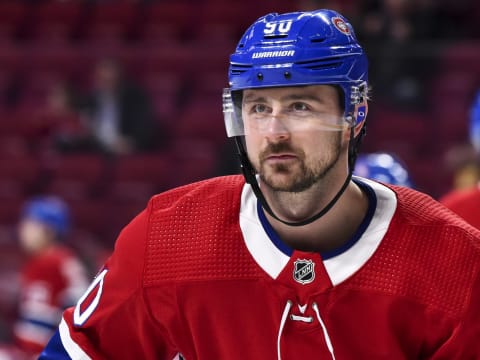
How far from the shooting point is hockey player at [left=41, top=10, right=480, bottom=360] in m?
2.00

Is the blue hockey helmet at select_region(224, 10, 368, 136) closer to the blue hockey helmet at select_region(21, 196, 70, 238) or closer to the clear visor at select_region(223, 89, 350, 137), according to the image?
the clear visor at select_region(223, 89, 350, 137)

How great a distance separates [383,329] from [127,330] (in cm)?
50

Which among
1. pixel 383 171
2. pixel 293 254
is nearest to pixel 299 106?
pixel 293 254

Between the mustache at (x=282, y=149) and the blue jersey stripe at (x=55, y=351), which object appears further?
the blue jersey stripe at (x=55, y=351)

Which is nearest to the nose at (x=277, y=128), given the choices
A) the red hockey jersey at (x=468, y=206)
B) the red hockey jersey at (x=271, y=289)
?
the red hockey jersey at (x=271, y=289)

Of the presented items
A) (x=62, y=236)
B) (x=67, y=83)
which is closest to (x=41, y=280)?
(x=62, y=236)

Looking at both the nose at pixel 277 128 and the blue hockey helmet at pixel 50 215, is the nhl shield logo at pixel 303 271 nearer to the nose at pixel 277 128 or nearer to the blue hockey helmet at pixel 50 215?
the nose at pixel 277 128

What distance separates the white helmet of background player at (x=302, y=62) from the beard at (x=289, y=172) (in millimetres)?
74

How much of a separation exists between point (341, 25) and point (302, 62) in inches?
6.0

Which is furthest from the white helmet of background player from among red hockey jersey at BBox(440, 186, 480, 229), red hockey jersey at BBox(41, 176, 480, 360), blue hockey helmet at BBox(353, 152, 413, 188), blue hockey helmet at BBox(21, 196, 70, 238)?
blue hockey helmet at BBox(21, 196, 70, 238)

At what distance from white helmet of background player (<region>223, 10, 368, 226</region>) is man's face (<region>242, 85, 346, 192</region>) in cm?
3

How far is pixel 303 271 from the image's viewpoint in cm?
206

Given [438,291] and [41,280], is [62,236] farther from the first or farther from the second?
→ [438,291]

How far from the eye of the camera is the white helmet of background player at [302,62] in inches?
78.2
